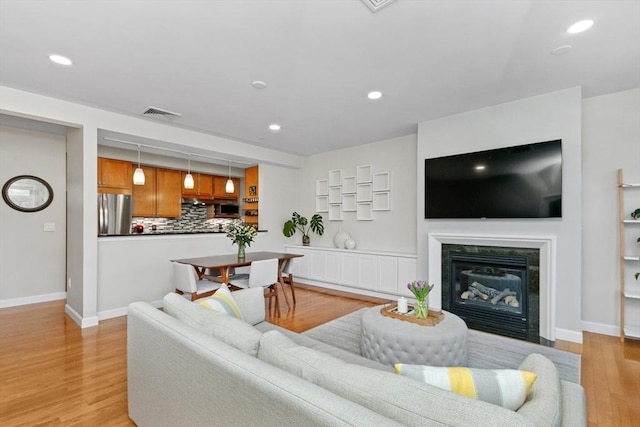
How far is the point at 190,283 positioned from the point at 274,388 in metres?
2.91

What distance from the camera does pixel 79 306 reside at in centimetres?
372

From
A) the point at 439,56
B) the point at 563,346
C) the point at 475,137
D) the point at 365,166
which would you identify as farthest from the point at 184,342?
the point at 365,166

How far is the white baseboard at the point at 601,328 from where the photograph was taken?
3358mm

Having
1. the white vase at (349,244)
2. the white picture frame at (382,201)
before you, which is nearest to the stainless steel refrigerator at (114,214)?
the white vase at (349,244)

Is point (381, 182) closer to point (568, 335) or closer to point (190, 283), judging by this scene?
point (568, 335)

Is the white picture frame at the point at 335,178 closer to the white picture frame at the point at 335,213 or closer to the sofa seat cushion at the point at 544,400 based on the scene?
the white picture frame at the point at 335,213

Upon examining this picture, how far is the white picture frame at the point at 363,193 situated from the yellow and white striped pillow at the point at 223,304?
3.78 metres

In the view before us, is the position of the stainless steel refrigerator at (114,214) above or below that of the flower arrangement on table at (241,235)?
above

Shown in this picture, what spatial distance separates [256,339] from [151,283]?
378 cm

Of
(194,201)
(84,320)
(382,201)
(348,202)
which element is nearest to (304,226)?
(348,202)

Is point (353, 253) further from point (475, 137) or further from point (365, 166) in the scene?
point (475, 137)

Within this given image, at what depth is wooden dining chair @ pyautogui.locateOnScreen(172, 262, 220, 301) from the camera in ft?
11.6

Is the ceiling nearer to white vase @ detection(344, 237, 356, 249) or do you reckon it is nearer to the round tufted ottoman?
the round tufted ottoman

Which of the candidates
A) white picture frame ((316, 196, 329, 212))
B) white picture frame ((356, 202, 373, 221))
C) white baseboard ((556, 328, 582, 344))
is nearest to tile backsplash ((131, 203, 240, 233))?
white picture frame ((316, 196, 329, 212))
